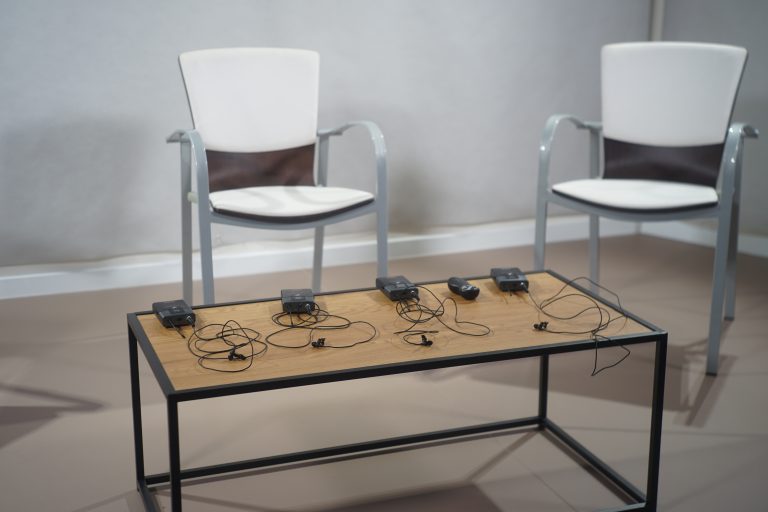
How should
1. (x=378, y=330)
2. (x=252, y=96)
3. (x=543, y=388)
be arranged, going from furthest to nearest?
(x=252, y=96)
(x=543, y=388)
(x=378, y=330)

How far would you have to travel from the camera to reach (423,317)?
183cm

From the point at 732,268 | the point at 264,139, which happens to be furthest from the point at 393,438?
the point at 732,268

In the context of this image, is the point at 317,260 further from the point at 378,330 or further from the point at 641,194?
the point at 378,330

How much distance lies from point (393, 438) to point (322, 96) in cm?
175

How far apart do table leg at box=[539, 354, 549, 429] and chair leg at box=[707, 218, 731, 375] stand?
0.62 meters

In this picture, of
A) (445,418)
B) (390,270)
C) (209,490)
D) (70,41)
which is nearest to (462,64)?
(390,270)

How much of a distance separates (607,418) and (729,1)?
7.55ft

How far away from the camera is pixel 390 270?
346 cm

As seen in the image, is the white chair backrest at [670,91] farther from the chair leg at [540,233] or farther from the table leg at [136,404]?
the table leg at [136,404]

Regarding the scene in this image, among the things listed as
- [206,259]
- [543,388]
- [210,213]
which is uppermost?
[210,213]

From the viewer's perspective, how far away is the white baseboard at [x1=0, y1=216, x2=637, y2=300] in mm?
3141

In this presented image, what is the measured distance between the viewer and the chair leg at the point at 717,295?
2.41 metres

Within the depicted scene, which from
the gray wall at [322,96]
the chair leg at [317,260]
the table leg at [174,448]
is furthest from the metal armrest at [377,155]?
the table leg at [174,448]

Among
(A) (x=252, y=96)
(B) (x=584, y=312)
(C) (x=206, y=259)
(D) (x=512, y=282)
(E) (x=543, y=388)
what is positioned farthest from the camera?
(A) (x=252, y=96)
